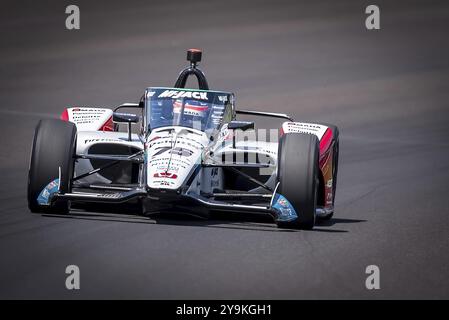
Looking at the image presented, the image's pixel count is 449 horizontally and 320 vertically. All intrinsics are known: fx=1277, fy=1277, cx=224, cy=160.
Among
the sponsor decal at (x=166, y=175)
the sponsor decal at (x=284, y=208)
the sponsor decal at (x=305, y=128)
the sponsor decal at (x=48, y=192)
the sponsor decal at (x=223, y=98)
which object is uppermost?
the sponsor decal at (x=223, y=98)

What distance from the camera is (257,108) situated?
2517cm

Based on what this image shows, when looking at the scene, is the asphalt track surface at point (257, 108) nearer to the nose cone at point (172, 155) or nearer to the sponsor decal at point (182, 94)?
the nose cone at point (172, 155)

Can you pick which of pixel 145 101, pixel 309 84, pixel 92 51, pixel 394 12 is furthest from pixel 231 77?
pixel 145 101

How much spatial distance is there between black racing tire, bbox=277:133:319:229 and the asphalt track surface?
0.71 ft

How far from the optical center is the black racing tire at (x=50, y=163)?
42.7ft

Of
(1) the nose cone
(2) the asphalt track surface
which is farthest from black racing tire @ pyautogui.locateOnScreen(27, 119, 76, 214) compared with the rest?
(1) the nose cone

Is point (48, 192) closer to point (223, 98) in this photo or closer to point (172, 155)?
point (172, 155)

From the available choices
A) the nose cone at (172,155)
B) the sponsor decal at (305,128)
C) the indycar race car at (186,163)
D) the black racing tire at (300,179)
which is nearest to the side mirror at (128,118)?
the indycar race car at (186,163)

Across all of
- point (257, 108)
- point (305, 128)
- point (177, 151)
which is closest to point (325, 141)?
point (305, 128)

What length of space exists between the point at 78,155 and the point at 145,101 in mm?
1495

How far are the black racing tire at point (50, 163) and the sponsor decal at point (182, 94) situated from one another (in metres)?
1.59

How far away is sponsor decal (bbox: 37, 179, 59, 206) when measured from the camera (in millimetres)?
12977

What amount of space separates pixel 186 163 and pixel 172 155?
0.18 metres

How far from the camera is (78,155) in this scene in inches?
523
